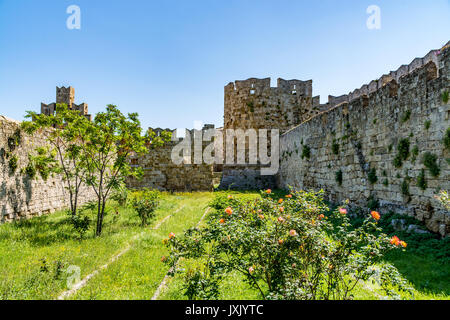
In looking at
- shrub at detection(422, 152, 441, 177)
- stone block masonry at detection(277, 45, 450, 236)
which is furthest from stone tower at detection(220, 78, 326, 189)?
shrub at detection(422, 152, 441, 177)

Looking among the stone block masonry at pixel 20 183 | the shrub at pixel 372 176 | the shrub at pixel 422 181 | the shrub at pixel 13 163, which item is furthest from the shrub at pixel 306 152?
the shrub at pixel 13 163

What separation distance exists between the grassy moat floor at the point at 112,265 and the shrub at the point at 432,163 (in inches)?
55.7

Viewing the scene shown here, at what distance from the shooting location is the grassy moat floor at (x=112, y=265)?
3975mm

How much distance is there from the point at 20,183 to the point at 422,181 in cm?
1136

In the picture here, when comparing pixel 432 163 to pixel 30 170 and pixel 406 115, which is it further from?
pixel 30 170

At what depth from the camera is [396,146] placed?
727 centimetres

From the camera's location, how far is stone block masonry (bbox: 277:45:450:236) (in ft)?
19.3

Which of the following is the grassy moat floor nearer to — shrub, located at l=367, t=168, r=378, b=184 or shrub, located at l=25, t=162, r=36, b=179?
shrub, located at l=367, t=168, r=378, b=184

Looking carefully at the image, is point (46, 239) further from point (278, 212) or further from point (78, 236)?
point (278, 212)

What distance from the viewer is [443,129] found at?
578cm

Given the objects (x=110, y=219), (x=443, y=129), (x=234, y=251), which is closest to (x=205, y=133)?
(x=110, y=219)

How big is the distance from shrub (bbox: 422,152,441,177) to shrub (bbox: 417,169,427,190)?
227 millimetres

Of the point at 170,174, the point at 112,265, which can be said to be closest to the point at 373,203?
the point at 112,265

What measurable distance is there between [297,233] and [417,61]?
44.9ft
